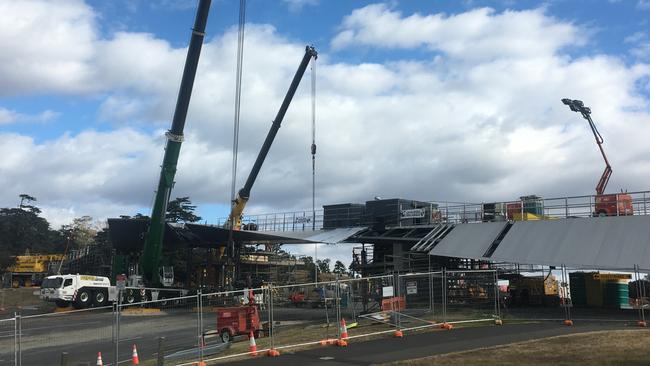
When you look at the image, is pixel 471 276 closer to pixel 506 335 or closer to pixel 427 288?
pixel 427 288

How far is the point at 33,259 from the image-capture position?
255 ft

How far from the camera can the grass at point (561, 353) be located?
12164 millimetres

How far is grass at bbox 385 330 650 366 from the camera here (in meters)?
12.2

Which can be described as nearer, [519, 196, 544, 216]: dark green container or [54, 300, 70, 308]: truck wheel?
[519, 196, 544, 216]: dark green container

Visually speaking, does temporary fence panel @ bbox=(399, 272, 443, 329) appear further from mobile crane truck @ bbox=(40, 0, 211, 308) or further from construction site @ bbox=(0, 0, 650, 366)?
mobile crane truck @ bbox=(40, 0, 211, 308)

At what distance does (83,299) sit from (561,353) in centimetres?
4016

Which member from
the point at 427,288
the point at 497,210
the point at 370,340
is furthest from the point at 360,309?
the point at 497,210

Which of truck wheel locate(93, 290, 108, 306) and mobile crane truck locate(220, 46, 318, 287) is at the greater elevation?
mobile crane truck locate(220, 46, 318, 287)

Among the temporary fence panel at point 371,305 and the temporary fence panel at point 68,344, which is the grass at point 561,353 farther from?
the temporary fence panel at point 68,344

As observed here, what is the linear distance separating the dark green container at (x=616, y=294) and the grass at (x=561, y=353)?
55.4 ft

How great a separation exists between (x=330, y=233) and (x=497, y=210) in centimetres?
1201

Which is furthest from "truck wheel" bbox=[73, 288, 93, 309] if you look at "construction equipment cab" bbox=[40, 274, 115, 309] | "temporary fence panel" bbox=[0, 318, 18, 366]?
"temporary fence panel" bbox=[0, 318, 18, 366]

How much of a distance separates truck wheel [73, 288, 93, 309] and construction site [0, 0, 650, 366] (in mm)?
148

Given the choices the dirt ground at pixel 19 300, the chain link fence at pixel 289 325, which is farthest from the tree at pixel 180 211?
the chain link fence at pixel 289 325
